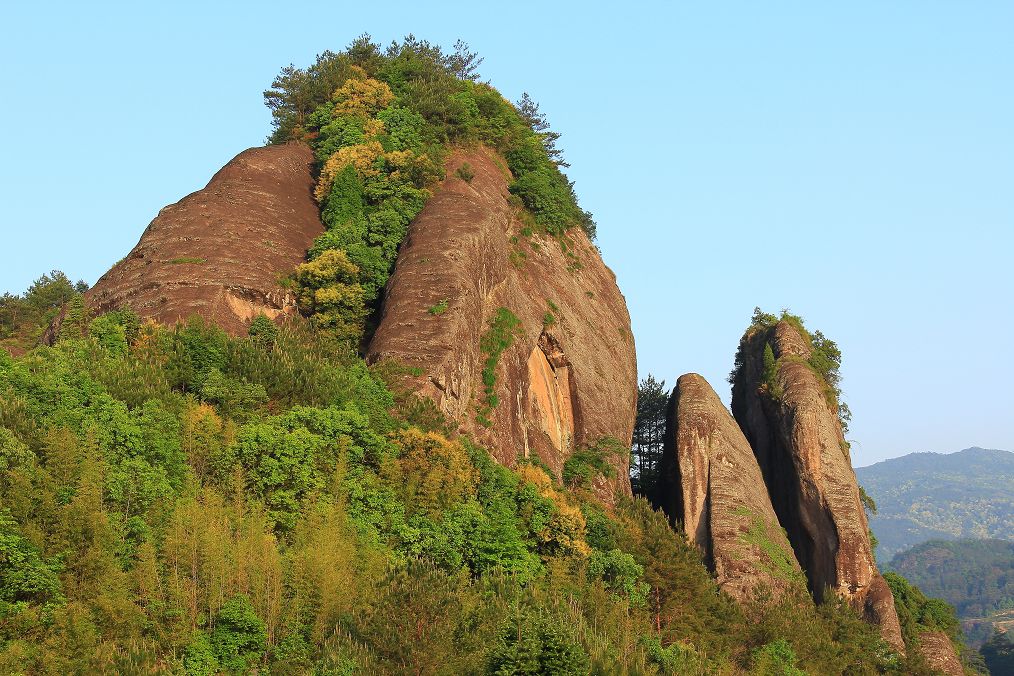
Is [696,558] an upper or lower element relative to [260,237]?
lower

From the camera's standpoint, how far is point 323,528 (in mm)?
36562

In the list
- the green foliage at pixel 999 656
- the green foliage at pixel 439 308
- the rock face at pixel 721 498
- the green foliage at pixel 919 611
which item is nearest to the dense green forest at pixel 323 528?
the rock face at pixel 721 498

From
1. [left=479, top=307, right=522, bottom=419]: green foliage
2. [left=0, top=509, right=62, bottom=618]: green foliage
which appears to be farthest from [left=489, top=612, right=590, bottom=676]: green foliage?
[left=479, top=307, right=522, bottom=419]: green foliage

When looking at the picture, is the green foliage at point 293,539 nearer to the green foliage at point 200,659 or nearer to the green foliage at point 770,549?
the green foliage at point 200,659

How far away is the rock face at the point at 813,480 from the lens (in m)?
54.9

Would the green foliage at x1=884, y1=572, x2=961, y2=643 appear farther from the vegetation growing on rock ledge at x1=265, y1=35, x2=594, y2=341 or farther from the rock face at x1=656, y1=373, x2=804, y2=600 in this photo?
the vegetation growing on rock ledge at x1=265, y1=35, x2=594, y2=341

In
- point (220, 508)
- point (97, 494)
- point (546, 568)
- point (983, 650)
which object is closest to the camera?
point (97, 494)

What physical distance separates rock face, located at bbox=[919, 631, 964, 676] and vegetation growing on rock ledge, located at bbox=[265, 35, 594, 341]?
27.1 m

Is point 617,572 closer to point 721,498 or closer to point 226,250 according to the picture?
point 721,498

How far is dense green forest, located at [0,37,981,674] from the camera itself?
1252 inches

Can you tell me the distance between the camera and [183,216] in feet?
167

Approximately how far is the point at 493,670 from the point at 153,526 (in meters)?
10.9

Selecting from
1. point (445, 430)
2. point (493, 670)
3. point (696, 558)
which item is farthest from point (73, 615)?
point (696, 558)

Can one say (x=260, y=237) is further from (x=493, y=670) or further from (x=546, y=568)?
(x=493, y=670)
